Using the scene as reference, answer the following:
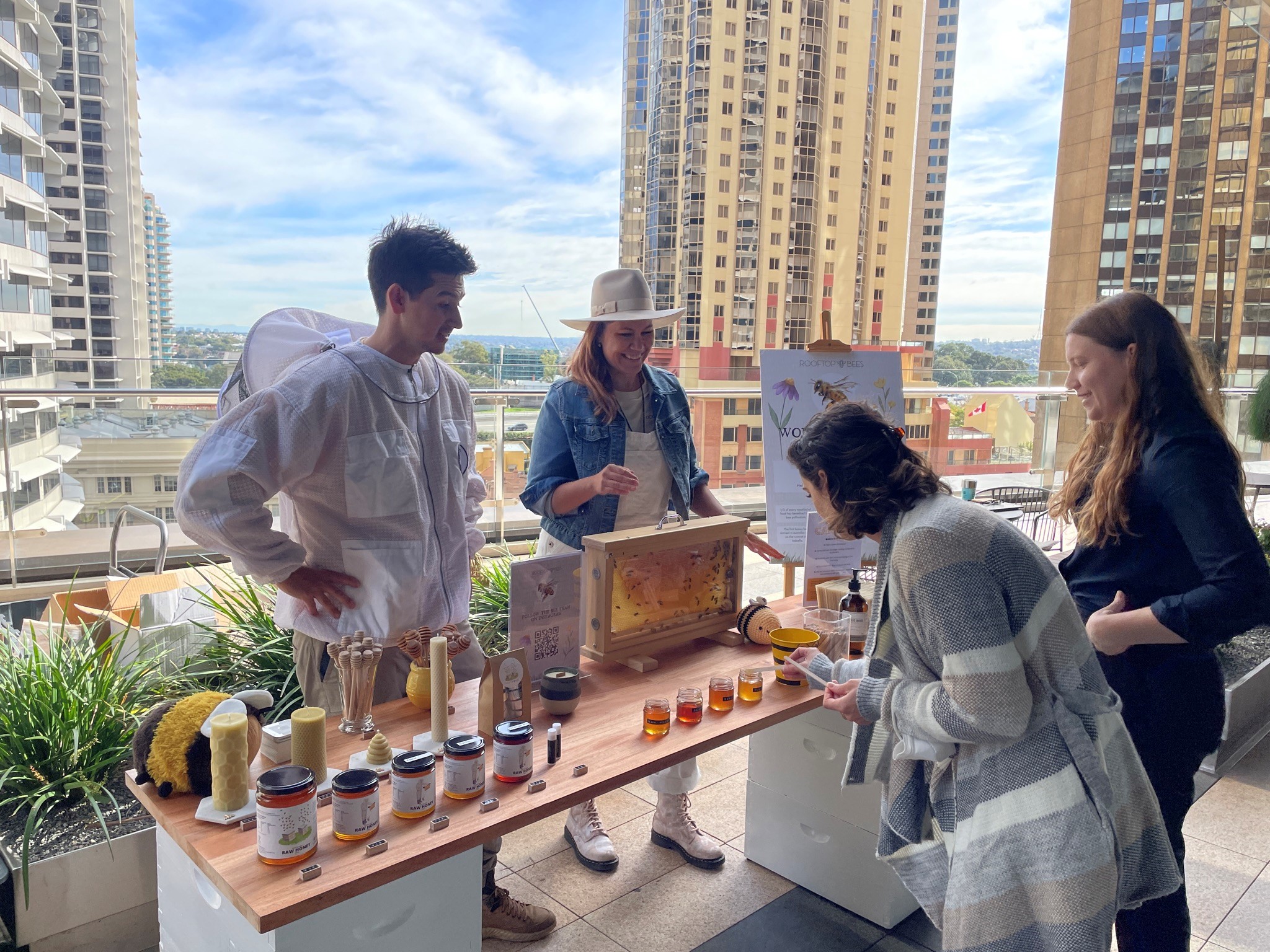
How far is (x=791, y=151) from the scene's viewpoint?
26.9 meters

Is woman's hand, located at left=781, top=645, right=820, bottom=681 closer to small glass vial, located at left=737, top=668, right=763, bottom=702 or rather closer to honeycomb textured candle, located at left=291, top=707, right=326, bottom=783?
small glass vial, located at left=737, top=668, right=763, bottom=702

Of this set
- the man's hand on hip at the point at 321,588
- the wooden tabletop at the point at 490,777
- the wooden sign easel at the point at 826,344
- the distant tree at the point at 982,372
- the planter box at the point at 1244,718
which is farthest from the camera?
the distant tree at the point at 982,372

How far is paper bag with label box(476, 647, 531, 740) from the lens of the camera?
140cm

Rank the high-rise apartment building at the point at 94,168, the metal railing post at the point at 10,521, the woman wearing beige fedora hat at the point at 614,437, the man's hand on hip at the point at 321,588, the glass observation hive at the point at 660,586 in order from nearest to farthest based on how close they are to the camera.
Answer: the man's hand on hip at the point at 321,588
the glass observation hive at the point at 660,586
the woman wearing beige fedora hat at the point at 614,437
the metal railing post at the point at 10,521
the high-rise apartment building at the point at 94,168

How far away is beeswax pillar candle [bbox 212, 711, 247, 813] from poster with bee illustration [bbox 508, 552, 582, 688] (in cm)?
52

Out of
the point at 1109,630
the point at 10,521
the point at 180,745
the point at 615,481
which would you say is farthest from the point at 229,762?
the point at 10,521

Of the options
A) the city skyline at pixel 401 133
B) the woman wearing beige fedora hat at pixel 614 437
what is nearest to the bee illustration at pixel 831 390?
the woman wearing beige fedora hat at pixel 614 437

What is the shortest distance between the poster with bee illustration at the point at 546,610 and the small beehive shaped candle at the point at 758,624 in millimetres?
473

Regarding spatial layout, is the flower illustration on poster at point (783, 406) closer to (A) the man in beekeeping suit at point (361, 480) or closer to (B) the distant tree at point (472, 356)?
(A) the man in beekeeping suit at point (361, 480)

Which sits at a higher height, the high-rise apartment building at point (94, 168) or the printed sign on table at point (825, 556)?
the high-rise apartment building at point (94, 168)

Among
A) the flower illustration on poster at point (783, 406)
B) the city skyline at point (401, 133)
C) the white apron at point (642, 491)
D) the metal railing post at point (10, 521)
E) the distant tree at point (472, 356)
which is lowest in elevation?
the metal railing post at point (10, 521)

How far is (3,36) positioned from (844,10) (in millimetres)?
23305

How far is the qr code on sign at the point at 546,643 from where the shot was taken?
1.61 m

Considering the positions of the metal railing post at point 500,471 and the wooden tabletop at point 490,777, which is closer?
Answer: the wooden tabletop at point 490,777
